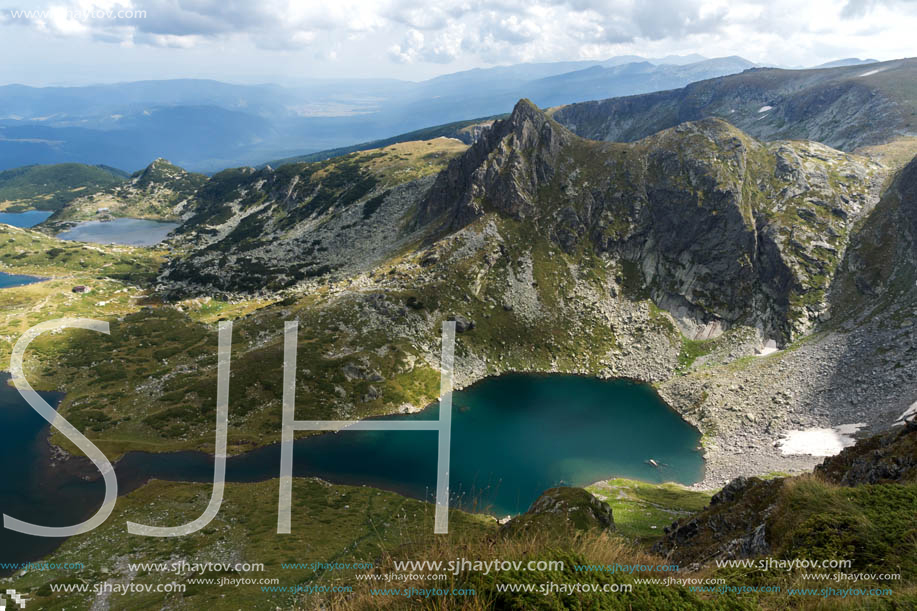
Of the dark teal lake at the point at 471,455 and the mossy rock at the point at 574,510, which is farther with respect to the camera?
the dark teal lake at the point at 471,455

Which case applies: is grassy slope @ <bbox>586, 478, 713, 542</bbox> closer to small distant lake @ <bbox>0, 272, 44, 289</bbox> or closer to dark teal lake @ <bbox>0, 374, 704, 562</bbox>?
dark teal lake @ <bbox>0, 374, 704, 562</bbox>

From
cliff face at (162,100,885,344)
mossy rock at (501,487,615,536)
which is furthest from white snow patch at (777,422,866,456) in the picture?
Result: mossy rock at (501,487,615,536)

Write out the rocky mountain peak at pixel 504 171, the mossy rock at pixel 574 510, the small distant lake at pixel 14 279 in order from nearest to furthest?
the mossy rock at pixel 574 510
the rocky mountain peak at pixel 504 171
the small distant lake at pixel 14 279

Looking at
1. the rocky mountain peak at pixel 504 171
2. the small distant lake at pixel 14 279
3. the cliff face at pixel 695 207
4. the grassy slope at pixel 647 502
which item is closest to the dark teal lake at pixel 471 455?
the grassy slope at pixel 647 502

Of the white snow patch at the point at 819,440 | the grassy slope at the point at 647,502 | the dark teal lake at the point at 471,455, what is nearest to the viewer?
the grassy slope at the point at 647,502

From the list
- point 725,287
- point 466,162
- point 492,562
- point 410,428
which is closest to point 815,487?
point 492,562

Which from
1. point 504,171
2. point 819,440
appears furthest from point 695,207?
point 819,440

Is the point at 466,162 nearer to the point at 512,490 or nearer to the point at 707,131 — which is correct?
the point at 707,131

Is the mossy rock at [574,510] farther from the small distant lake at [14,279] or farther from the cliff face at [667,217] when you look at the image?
the small distant lake at [14,279]
